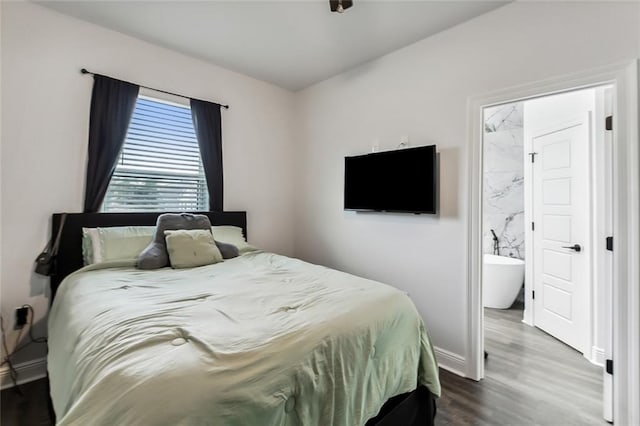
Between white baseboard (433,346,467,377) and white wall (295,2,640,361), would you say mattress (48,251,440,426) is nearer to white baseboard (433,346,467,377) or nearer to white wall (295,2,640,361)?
white baseboard (433,346,467,377)

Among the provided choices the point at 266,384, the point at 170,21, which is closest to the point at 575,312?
the point at 266,384

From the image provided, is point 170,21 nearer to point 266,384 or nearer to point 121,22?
point 121,22

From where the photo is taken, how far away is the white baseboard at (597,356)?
2.38 metres

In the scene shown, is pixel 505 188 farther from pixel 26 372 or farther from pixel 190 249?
pixel 26 372

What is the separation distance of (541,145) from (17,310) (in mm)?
5154

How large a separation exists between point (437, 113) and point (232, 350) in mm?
2408

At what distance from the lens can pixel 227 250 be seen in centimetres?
258

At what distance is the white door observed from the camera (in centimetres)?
266

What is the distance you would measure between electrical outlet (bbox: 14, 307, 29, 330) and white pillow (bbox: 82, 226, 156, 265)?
505 mm

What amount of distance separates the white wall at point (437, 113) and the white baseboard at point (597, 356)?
1202 mm

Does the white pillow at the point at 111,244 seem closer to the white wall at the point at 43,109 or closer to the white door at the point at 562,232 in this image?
the white wall at the point at 43,109

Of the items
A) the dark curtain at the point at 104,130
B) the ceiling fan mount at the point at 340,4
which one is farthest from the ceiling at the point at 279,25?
the dark curtain at the point at 104,130

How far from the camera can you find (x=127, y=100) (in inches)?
101

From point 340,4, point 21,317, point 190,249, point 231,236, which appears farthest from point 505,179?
point 21,317
